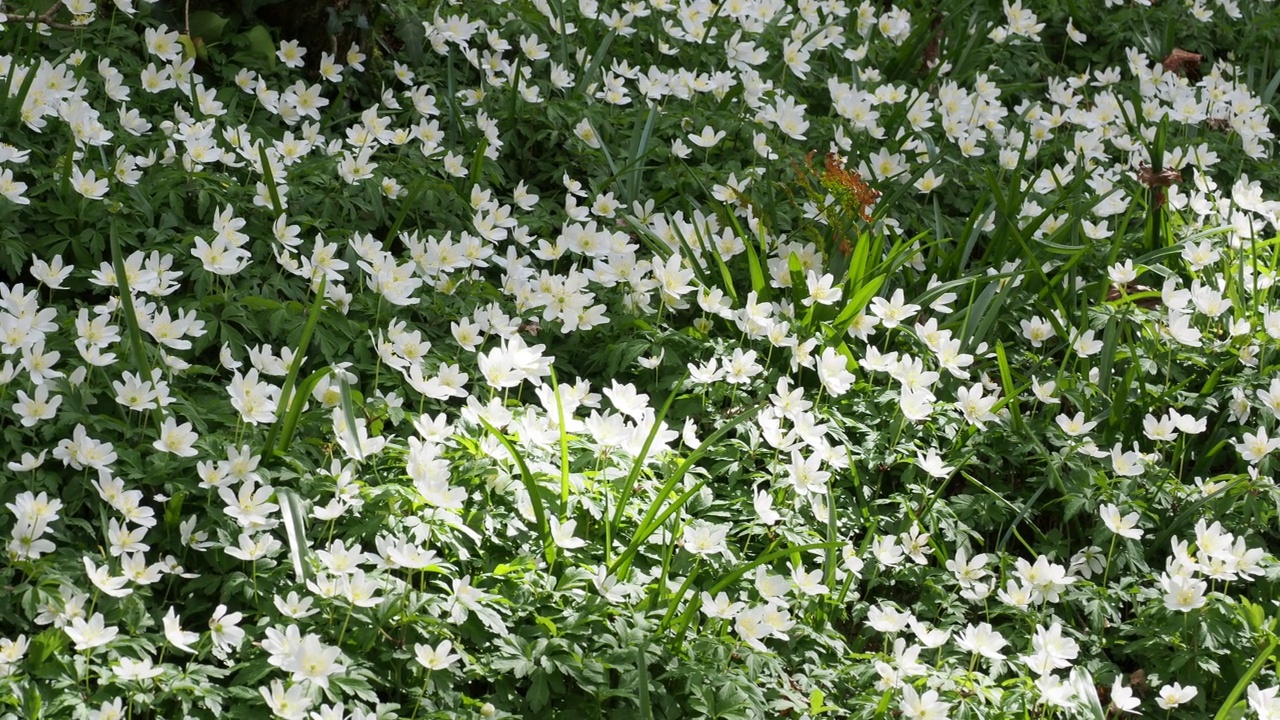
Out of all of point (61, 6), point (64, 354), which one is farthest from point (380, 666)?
point (61, 6)

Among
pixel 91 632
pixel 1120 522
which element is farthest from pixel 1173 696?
pixel 91 632

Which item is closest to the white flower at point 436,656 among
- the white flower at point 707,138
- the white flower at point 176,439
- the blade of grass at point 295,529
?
the blade of grass at point 295,529

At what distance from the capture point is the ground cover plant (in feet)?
8.11

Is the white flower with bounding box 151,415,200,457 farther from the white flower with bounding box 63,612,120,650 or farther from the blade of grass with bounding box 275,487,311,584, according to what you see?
the white flower with bounding box 63,612,120,650

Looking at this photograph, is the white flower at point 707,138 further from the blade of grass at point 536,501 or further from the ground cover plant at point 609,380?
the blade of grass at point 536,501

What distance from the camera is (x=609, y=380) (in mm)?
3348

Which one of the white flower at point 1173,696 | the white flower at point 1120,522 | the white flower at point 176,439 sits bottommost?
the white flower at point 1173,696

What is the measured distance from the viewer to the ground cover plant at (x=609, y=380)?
2.47m

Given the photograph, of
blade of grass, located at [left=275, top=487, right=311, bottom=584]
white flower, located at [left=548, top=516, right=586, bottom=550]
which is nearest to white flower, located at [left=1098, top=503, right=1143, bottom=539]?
white flower, located at [left=548, top=516, right=586, bottom=550]

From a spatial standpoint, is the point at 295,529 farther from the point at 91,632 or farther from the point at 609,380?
the point at 609,380

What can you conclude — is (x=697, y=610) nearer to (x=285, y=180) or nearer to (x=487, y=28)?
(x=285, y=180)

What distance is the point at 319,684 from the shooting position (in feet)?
7.30

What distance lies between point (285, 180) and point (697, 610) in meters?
1.69

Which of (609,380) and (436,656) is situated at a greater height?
(609,380)
